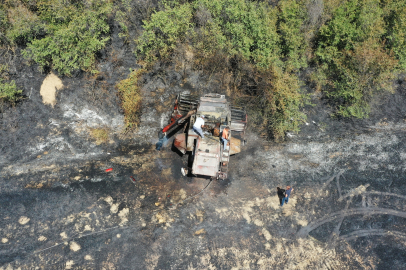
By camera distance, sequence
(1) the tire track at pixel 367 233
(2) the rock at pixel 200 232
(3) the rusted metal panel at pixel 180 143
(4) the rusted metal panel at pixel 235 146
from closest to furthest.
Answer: (2) the rock at pixel 200 232
(1) the tire track at pixel 367 233
(3) the rusted metal panel at pixel 180 143
(4) the rusted metal panel at pixel 235 146

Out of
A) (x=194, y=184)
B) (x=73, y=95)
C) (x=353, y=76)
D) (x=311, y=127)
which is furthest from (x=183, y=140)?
(x=353, y=76)

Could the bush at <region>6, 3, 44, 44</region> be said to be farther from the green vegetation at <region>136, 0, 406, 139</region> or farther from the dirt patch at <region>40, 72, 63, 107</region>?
the green vegetation at <region>136, 0, 406, 139</region>

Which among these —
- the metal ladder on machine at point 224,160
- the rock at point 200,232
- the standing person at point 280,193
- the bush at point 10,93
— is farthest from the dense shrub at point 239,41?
the rock at point 200,232

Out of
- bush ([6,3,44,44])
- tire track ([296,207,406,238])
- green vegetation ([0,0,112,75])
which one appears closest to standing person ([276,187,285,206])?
tire track ([296,207,406,238])

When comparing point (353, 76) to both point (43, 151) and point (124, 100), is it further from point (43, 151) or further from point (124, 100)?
point (43, 151)

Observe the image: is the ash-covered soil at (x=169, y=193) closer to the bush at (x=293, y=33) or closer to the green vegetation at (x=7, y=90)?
the green vegetation at (x=7, y=90)

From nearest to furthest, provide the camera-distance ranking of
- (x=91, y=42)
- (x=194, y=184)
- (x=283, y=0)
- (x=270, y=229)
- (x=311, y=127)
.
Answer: (x=270, y=229), (x=194, y=184), (x=91, y=42), (x=311, y=127), (x=283, y=0)

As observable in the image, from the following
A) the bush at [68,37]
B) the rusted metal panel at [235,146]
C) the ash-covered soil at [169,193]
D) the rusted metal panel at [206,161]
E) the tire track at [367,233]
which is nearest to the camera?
the ash-covered soil at [169,193]
